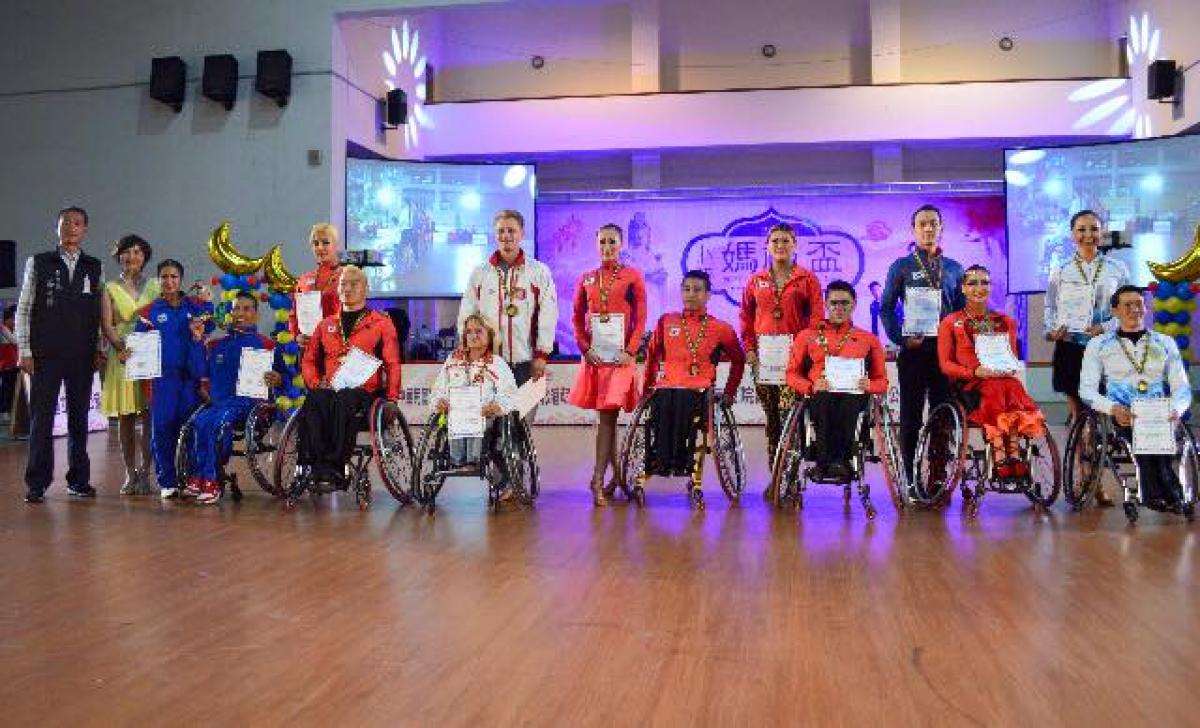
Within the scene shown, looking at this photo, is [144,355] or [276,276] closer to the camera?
[144,355]

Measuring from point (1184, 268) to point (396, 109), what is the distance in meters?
6.52

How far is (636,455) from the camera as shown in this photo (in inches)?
194

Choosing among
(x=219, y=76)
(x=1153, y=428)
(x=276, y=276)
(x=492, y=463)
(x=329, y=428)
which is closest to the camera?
(x=1153, y=428)

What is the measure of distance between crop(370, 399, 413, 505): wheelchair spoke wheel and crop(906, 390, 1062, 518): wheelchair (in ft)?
6.80

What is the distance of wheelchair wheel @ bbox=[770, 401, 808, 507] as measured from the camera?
4.51 m

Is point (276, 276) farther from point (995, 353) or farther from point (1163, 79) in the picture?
point (1163, 79)

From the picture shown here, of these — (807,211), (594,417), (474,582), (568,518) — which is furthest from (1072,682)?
(807,211)

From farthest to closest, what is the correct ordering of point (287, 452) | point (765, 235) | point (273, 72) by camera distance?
point (765, 235) → point (273, 72) → point (287, 452)

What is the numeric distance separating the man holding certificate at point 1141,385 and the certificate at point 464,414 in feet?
7.70

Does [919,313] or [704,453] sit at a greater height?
[919,313]

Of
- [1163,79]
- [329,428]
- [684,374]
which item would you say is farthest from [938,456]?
[1163,79]

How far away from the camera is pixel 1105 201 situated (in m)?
9.29

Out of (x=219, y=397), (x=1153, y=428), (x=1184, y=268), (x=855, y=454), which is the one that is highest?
(x=1184, y=268)

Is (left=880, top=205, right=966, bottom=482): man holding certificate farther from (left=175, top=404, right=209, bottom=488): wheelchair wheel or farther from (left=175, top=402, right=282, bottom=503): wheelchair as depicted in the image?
(left=175, top=404, right=209, bottom=488): wheelchair wheel
